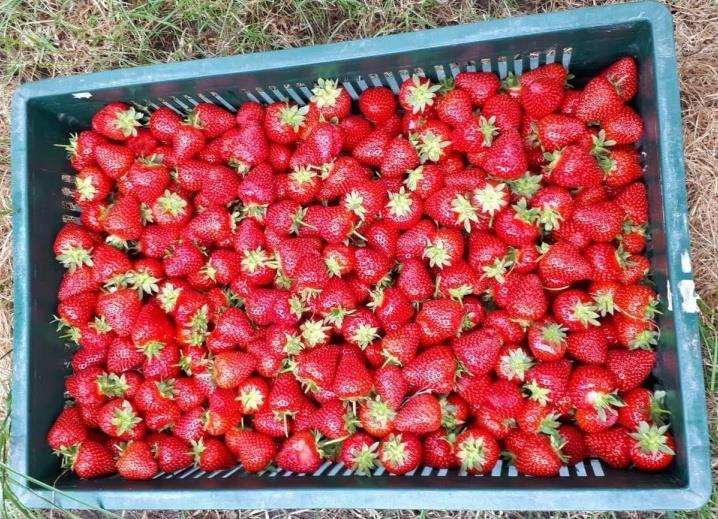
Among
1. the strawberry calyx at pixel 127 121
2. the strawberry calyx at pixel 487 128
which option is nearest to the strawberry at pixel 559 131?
the strawberry calyx at pixel 487 128

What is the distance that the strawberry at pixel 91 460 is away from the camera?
1.73m

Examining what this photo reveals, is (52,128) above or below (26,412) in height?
above

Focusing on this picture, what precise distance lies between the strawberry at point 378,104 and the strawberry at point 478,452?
874mm

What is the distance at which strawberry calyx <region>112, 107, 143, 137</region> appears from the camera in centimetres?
182

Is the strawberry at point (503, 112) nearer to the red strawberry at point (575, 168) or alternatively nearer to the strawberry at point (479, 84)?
the strawberry at point (479, 84)

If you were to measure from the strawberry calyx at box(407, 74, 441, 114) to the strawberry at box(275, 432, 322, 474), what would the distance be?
2.95 feet

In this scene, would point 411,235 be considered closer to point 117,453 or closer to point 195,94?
point 195,94

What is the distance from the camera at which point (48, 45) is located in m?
2.18

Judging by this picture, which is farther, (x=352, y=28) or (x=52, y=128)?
(x=352, y=28)

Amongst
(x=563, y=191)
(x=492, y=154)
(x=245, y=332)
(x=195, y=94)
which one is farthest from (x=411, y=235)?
(x=195, y=94)

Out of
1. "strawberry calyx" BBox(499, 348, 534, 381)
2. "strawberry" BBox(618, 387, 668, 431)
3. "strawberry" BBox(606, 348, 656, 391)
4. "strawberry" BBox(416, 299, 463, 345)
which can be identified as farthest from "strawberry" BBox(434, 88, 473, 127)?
"strawberry" BBox(618, 387, 668, 431)

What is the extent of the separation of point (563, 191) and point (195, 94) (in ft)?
3.37

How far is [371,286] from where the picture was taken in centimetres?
169

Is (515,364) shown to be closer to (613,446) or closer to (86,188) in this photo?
(613,446)
